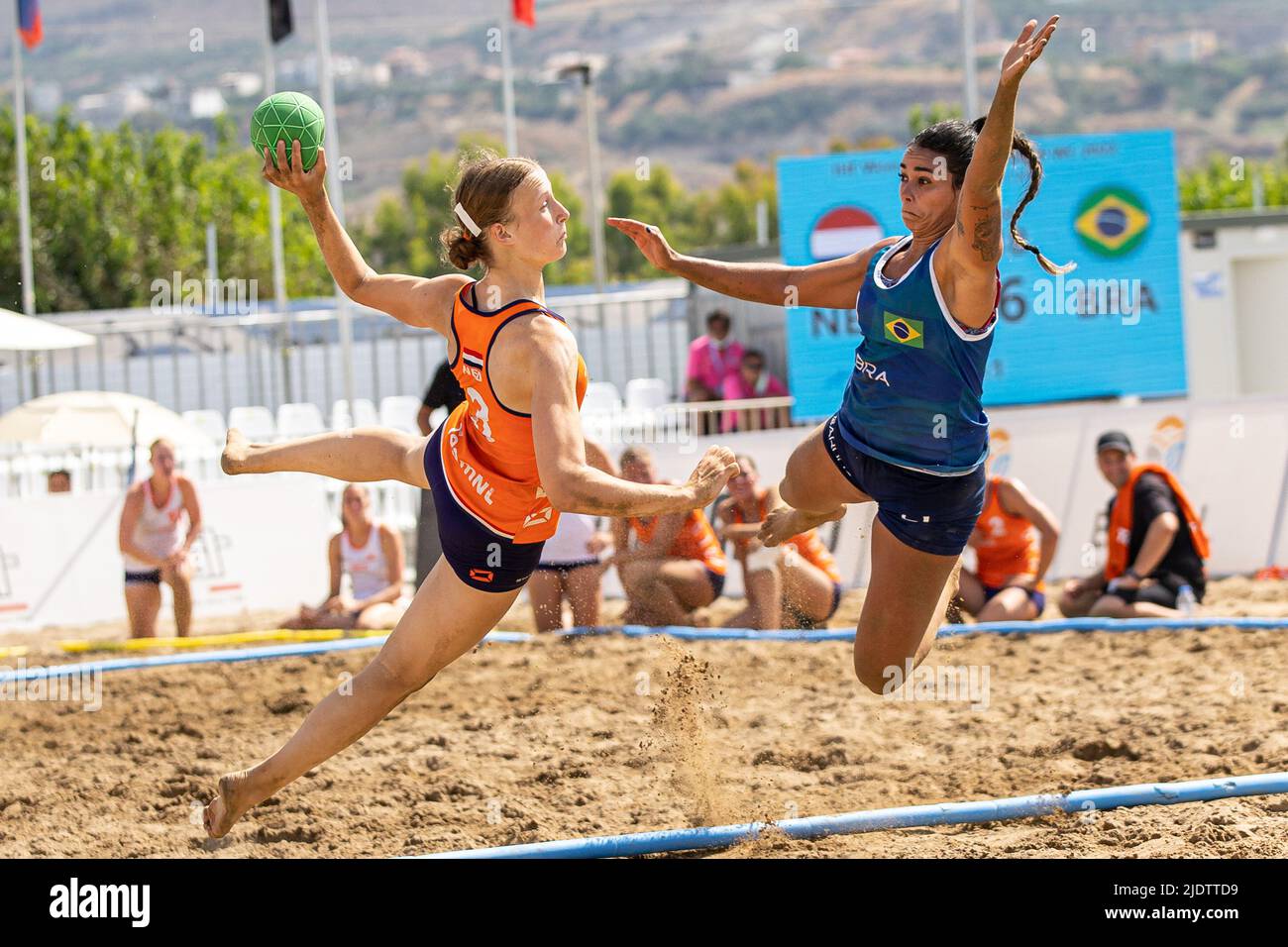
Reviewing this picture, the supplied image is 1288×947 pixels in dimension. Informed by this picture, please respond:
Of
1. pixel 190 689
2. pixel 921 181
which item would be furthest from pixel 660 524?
pixel 921 181

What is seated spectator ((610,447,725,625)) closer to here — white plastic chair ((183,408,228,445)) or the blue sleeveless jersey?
the blue sleeveless jersey

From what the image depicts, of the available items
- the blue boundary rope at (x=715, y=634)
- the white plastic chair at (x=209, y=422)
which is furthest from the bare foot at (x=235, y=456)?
the white plastic chair at (x=209, y=422)

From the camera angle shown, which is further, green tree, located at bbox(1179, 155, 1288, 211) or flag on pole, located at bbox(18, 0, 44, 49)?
green tree, located at bbox(1179, 155, 1288, 211)

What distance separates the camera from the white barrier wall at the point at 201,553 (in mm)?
10055

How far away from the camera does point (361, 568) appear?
9.10 m

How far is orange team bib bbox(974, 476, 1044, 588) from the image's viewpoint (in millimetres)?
8406

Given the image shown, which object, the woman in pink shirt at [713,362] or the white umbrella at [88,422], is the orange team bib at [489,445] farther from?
the woman in pink shirt at [713,362]

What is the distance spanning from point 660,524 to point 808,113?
143 m

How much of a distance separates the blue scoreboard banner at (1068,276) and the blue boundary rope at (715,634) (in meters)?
3.61

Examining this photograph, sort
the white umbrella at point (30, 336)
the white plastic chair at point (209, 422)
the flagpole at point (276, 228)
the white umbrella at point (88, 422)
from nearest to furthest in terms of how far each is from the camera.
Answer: the white umbrella at point (30, 336) → the white umbrella at point (88, 422) → the flagpole at point (276, 228) → the white plastic chair at point (209, 422)

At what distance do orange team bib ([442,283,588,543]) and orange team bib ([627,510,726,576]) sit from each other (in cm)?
433

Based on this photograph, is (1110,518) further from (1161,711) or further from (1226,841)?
(1226,841)

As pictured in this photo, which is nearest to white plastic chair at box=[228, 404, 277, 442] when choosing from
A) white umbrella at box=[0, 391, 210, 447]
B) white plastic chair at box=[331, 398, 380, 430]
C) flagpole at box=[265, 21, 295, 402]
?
white plastic chair at box=[331, 398, 380, 430]

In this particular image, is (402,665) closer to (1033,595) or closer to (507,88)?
(1033,595)
